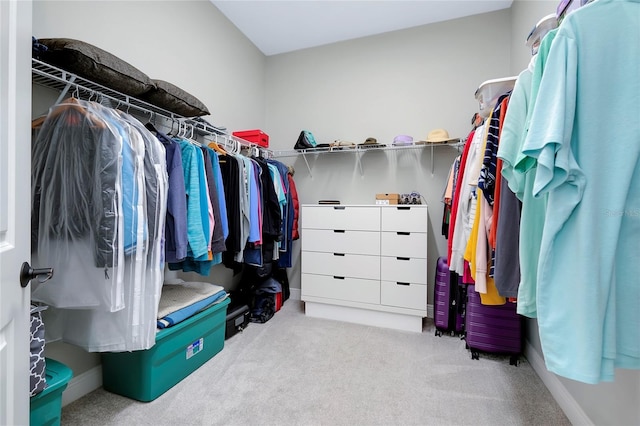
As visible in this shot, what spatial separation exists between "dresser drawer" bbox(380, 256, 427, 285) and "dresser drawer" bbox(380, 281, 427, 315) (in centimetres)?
4

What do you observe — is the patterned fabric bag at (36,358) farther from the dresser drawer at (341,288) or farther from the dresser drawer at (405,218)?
the dresser drawer at (405,218)

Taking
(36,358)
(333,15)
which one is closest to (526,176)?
(36,358)

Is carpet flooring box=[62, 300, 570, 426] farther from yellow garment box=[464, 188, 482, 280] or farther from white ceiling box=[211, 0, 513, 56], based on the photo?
white ceiling box=[211, 0, 513, 56]

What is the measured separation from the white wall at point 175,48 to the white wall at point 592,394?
8.00 feet

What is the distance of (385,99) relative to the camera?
9.37 ft

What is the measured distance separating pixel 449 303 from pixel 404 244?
60cm

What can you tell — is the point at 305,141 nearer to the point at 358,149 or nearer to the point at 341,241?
the point at 358,149

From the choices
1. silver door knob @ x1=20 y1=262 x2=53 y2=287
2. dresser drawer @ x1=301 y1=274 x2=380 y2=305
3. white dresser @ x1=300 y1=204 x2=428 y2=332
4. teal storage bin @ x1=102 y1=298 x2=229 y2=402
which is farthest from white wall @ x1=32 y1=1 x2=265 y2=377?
silver door knob @ x1=20 y1=262 x2=53 y2=287

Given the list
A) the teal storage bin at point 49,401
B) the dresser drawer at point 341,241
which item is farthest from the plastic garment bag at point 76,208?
the dresser drawer at point 341,241

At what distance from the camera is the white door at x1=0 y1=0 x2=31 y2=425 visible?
0.58 metres

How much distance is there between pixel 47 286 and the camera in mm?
1125

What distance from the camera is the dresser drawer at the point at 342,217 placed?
8.11ft

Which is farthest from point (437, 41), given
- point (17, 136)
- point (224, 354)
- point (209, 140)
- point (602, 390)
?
point (224, 354)

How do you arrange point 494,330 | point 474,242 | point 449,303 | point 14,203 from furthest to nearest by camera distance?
1. point 449,303
2. point 494,330
3. point 474,242
4. point 14,203
